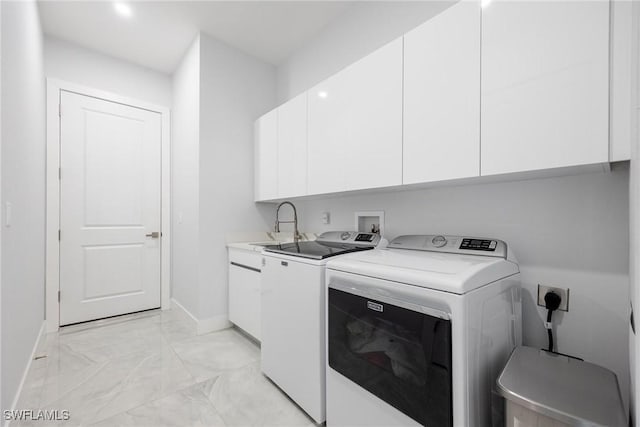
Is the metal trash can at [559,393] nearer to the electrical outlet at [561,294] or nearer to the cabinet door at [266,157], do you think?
the electrical outlet at [561,294]

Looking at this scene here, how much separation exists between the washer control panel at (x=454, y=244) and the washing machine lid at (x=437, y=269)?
0.02 m

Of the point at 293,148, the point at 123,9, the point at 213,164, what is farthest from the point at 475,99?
the point at 123,9

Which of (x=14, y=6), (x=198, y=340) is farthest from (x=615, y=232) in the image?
(x=14, y=6)

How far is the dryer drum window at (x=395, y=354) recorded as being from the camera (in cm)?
92

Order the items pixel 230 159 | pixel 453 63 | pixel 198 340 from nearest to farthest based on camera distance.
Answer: pixel 453 63 → pixel 198 340 → pixel 230 159

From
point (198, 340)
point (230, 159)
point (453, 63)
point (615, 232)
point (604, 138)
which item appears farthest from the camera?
point (230, 159)

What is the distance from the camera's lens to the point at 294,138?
2195 mm

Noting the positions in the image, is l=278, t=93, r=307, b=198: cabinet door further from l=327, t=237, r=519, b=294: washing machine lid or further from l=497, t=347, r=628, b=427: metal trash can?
l=497, t=347, r=628, b=427: metal trash can

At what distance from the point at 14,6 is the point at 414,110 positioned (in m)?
2.20

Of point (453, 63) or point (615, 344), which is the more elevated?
point (453, 63)

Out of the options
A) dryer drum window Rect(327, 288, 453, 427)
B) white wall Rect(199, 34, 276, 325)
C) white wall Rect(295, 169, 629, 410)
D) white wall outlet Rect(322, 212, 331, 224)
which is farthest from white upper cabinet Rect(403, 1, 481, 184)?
white wall Rect(199, 34, 276, 325)

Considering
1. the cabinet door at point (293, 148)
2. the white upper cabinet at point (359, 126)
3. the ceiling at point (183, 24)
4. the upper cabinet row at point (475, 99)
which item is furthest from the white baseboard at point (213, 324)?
the ceiling at point (183, 24)

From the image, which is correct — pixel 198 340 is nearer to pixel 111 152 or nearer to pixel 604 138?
pixel 111 152

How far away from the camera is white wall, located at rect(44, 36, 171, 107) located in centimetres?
265
